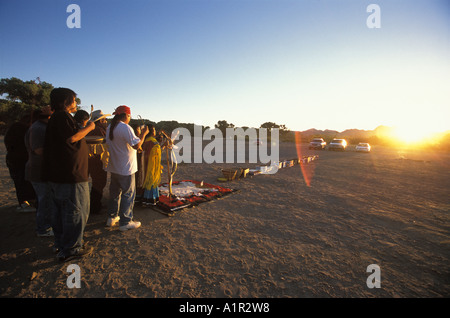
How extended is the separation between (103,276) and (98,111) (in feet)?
9.61

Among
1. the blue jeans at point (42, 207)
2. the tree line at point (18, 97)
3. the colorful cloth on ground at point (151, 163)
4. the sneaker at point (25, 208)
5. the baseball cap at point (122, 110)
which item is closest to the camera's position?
the blue jeans at point (42, 207)

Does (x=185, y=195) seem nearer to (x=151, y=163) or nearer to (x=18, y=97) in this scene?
(x=151, y=163)

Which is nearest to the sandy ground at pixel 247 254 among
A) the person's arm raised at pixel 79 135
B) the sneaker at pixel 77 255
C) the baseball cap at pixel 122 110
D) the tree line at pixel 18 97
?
the sneaker at pixel 77 255

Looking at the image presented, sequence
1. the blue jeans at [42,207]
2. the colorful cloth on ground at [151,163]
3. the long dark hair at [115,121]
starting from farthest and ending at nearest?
the colorful cloth on ground at [151,163]
the long dark hair at [115,121]
the blue jeans at [42,207]

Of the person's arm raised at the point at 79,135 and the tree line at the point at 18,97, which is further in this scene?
the tree line at the point at 18,97

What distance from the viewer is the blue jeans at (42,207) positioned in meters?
2.99

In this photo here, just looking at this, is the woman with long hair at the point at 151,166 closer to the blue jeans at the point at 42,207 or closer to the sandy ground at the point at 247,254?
the sandy ground at the point at 247,254

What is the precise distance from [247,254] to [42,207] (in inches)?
129

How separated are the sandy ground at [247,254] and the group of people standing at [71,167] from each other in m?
0.37

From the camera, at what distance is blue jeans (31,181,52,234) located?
2994 mm

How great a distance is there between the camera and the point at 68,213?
241 cm

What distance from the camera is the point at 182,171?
9.09 m

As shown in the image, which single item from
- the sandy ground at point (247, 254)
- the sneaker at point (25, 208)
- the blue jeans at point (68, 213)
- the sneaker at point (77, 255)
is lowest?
the sandy ground at point (247, 254)
